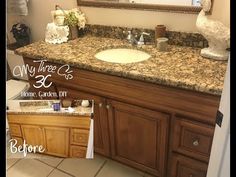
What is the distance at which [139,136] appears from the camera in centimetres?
139

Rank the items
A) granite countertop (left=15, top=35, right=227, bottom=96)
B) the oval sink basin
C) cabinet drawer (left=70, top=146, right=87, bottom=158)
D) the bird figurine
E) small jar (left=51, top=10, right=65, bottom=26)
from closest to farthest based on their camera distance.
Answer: granite countertop (left=15, top=35, right=227, bottom=96) → the bird figurine → cabinet drawer (left=70, top=146, right=87, bottom=158) → the oval sink basin → small jar (left=51, top=10, right=65, bottom=26)

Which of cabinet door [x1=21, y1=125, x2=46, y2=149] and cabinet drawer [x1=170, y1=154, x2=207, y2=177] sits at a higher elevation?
cabinet door [x1=21, y1=125, x2=46, y2=149]

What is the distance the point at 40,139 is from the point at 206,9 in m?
1.23

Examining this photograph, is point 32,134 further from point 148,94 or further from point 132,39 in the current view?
point 132,39

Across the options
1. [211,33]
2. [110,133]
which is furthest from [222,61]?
[110,133]

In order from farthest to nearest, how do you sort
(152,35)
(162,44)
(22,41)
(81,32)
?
(22,41)
(81,32)
(152,35)
(162,44)

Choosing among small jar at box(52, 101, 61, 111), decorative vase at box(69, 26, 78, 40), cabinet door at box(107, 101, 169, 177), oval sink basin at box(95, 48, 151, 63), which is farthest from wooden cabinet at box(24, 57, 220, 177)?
decorative vase at box(69, 26, 78, 40)

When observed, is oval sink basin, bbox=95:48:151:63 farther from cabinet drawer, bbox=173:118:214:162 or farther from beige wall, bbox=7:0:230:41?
cabinet drawer, bbox=173:118:214:162

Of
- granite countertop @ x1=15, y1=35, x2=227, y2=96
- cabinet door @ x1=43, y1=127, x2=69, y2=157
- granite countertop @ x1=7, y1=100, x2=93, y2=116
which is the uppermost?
granite countertop @ x1=15, y1=35, x2=227, y2=96

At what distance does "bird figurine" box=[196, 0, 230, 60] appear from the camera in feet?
4.04

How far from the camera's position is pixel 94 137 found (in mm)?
1558

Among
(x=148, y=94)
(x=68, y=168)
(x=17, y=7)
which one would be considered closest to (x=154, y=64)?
(x=148, y=94)

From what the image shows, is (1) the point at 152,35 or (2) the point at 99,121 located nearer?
(2) the point at 99,121

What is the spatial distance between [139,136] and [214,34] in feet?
2.39
